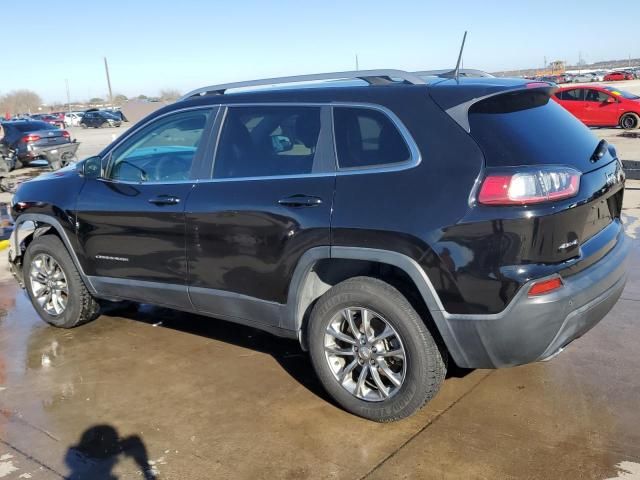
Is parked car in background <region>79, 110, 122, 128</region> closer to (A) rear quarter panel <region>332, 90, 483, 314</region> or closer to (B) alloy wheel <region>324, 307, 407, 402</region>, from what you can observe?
(B) alloy wheel <region>324, 307, 407, 402</region>

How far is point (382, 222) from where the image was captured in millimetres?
3355

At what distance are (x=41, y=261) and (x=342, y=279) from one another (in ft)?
9.71

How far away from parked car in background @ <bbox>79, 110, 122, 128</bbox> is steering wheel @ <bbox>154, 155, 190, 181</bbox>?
154 feet

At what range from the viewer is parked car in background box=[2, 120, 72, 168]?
60.4 ft

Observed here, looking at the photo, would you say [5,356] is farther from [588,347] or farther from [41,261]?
[588,347]

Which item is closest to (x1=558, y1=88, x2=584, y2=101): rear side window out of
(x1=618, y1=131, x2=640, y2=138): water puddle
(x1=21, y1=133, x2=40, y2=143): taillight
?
(x1=618, y1=131, x2=640, y2=138): water puddle

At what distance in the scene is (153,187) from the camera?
4465 mm

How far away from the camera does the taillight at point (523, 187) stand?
3053 mm

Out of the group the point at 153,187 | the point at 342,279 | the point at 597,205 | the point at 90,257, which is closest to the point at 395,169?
the point at 342,279

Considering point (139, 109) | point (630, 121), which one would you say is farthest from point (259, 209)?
point (630, 121)

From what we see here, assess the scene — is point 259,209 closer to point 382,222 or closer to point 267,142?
point 267,142

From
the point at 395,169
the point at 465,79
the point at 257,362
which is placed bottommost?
Answer: the point at 257,362

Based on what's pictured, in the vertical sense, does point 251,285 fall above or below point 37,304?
above

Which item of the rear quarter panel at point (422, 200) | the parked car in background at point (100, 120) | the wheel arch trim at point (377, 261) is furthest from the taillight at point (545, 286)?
the parked car in background at point (100, 120)
